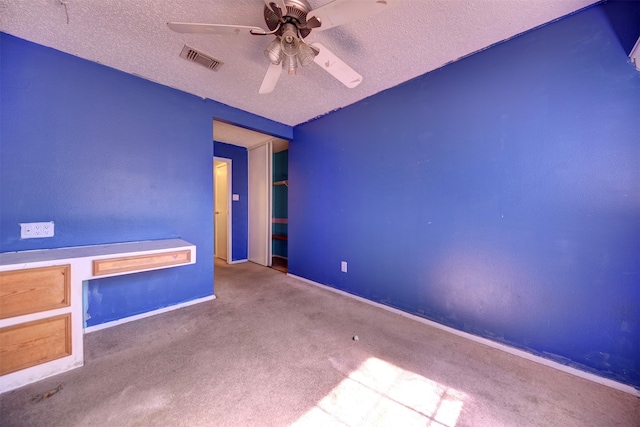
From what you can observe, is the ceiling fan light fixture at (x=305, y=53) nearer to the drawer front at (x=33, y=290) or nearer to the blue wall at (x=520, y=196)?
the blue wall at (x=520, y=196)

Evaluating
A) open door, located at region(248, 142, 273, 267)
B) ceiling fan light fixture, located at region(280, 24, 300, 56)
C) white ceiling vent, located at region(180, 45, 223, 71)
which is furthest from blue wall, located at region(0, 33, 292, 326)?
ceiling fan light fixture, located at region(280, 24, 300, 56)

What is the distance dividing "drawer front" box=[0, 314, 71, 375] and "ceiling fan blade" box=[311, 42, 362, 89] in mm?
2537

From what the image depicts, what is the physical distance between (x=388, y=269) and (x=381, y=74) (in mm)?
2061

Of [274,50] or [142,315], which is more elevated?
[274,50]

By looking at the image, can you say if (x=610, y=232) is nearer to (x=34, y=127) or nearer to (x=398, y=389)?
(x=398, y=389)

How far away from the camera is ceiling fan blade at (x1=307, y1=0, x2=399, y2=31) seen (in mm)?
1165

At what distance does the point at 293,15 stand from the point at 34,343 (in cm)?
269

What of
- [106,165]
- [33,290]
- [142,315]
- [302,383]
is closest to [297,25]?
[106,165]

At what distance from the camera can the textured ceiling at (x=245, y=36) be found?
5.04ft

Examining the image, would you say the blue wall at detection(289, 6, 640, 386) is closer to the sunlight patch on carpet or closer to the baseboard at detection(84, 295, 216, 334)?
the sunlight patch on carpet

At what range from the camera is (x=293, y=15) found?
138cm

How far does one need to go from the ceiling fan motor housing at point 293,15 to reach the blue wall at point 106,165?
1765 millimetres

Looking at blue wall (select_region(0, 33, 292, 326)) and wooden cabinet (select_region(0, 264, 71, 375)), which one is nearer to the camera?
wooden cabinet (select_region(0, 264, 71, 375))

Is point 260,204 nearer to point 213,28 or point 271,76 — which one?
point 271,76
